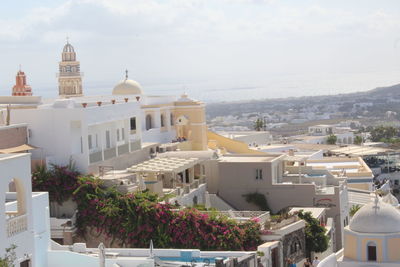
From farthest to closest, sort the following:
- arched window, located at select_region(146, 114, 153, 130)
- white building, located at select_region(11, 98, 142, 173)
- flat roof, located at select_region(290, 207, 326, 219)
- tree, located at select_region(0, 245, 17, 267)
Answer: arched window, located at select_region(146, 114, 153, 130) < flat roof, located at select_region(290, 207, 326, 219) < white building, located at select_region(11, 98, 142, 173) < tree, located at select_region(0, 245, 17, 267)

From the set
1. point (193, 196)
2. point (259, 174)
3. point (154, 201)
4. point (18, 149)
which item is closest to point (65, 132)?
point (18, 149)

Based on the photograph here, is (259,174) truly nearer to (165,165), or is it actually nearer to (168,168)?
(165,165)

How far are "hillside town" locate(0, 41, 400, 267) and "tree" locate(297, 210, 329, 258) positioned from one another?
4 cm

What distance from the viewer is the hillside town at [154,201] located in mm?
20656

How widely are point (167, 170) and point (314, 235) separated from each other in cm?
560

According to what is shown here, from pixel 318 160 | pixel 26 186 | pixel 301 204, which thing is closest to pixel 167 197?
pixel 301 204

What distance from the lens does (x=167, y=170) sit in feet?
98.7

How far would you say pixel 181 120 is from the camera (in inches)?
1598

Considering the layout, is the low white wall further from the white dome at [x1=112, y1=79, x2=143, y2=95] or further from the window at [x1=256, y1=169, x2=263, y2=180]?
the white dome at [x1=112, y1=79, x2=143, y2=95]

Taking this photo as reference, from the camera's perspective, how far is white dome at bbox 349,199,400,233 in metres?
21.3

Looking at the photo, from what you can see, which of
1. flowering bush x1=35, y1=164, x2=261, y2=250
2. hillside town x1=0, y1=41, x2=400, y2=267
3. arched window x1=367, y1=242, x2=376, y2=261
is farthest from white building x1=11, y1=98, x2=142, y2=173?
arched window x1=367, y1=242, x2=376, y2=261

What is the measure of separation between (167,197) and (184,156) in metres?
5.90

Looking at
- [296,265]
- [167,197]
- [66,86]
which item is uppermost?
→ [66,86]

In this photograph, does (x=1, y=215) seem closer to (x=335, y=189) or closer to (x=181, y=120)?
(x=335, y=189)
